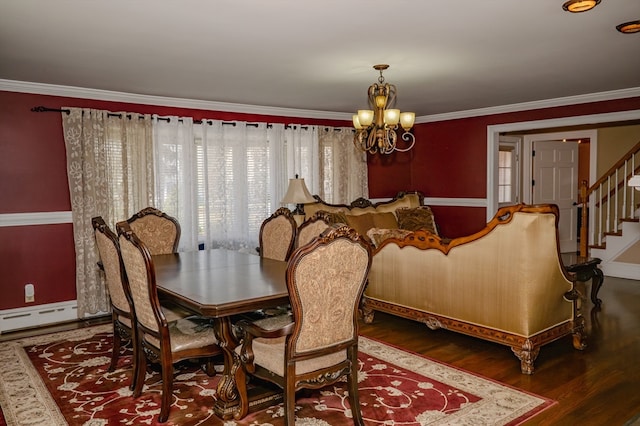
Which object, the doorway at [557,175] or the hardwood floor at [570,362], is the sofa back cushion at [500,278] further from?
the doorway at [557,175]

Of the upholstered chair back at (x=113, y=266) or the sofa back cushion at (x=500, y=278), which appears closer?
the upholstered chair back at (x=113, y=266)

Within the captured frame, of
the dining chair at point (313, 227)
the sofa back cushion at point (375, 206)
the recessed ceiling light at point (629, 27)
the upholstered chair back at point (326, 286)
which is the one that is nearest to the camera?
the upholstered chair back at point (326, 286)

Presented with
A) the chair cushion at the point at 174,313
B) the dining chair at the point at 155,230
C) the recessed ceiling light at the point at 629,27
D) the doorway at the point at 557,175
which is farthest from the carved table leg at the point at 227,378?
the doorway at the point at 557,175

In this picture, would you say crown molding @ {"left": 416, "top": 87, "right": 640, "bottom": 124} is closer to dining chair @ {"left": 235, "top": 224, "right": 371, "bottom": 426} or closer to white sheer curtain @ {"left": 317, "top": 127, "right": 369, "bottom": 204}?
white sheer curtain @ {"left": 317, "top": 127, "right": 369, "bottom": 204}

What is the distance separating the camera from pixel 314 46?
136 inches

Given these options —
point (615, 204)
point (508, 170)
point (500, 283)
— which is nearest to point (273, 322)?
point (500, 283)

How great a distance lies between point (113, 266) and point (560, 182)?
811 centimetres

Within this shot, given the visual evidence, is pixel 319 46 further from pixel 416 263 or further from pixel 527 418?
pixel 527 418

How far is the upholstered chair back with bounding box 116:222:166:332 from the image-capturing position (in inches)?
105

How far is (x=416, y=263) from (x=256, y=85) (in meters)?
2.39

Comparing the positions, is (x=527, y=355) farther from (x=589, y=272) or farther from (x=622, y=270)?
(x=622, y=270)

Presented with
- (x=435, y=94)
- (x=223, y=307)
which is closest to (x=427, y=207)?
(x=435, y=94)

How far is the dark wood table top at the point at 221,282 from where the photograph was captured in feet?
8.50

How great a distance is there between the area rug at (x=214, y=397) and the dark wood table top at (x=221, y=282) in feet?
2.28
